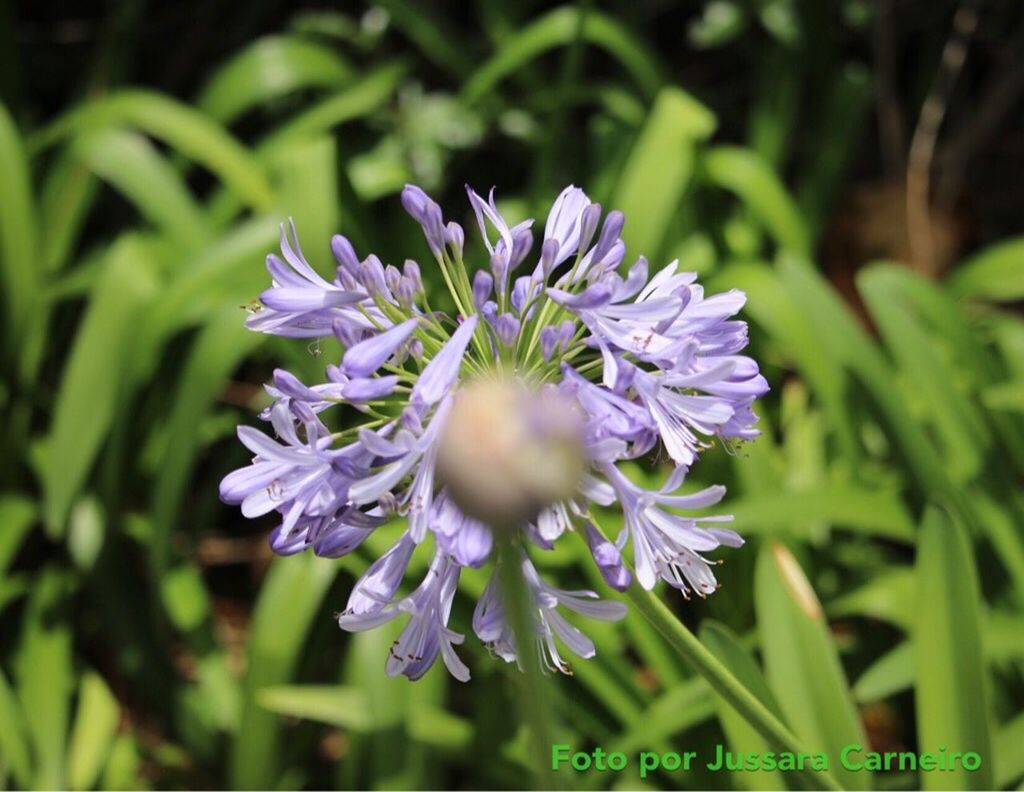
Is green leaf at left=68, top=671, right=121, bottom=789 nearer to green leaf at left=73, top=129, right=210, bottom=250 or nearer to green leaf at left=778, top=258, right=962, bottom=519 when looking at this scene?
green leaf at left=73, top=129, right=210, bottom=250

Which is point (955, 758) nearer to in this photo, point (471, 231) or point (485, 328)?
point (485, 328)

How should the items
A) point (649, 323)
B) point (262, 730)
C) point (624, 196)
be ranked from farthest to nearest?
point (624, 196), point (262, 730), point (649, 323)

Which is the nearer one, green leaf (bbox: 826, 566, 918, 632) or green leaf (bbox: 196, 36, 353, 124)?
green leaf (bbox: 826, 566, 918, 632)

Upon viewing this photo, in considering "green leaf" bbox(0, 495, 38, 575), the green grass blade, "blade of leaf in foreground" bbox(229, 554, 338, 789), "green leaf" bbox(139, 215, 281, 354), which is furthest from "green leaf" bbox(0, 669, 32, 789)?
the green grass blade

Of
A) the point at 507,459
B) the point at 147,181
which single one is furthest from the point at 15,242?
the point at 507,459

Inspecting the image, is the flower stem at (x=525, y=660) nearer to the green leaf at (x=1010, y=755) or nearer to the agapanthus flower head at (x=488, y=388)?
the agapanthus flower head at (x=488, y=388)

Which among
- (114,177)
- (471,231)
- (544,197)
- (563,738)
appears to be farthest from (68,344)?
(563,738)
